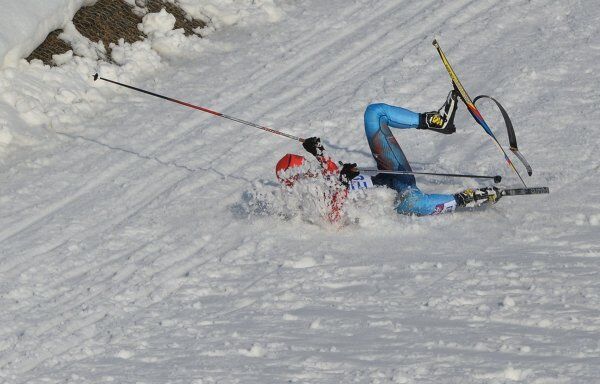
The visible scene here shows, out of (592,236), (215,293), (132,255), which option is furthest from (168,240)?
(592,236)

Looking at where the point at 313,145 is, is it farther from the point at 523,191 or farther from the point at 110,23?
the point at 110,23

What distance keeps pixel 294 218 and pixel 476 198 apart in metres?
Answer: 1.55

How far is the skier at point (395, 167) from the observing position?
30.9 ft

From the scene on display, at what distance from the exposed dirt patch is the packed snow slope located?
285 millimetres

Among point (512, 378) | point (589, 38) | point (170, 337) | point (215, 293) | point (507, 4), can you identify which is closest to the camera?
point (512, 378)

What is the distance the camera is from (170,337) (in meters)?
7.82

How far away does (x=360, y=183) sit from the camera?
9.71 m

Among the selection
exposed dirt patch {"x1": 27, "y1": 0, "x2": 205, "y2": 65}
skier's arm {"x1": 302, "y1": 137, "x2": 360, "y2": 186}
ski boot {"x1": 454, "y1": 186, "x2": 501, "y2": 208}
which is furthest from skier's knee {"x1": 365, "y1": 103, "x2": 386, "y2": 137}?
exposed dirt patch {"x1": 27, "y1": 0, "x2": 205, "y2": 65}

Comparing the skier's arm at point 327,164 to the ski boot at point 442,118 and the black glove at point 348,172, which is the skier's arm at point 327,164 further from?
the ski boot at point 442,118

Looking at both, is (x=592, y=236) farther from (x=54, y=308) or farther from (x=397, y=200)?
(x=54, y=308)

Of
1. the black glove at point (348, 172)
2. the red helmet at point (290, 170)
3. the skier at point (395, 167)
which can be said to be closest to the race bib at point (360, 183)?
the skier at point (395, 167)

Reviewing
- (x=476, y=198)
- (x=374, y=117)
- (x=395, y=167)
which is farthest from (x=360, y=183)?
(x=476, y=198)

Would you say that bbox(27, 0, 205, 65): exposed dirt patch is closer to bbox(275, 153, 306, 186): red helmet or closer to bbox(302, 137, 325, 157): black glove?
bbox(275, 153, 306, 186): red helmet

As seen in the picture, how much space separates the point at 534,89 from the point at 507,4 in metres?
2.35
